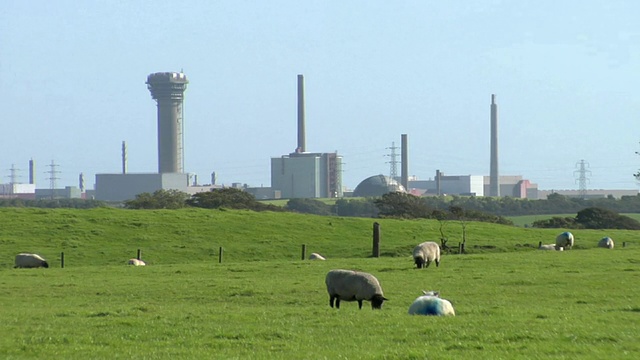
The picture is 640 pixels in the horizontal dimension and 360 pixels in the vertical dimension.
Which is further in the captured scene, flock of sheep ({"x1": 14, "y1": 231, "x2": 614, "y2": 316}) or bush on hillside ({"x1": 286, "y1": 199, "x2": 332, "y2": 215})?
bush on hillside ({"x1": 286, "y1": 199, "x2": 332, "y2": 215})

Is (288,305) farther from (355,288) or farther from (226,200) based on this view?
(226,200)

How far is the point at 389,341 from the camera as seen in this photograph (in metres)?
18.5

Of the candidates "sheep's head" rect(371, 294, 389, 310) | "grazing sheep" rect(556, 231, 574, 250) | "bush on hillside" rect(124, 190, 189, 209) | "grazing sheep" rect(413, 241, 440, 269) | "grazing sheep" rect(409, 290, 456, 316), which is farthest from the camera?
"bush on hillside" rect(124, 190, 189, 209)

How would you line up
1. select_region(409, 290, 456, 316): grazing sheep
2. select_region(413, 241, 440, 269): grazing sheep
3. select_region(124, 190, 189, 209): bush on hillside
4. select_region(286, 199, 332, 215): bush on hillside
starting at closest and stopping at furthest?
select_region(409, 290, 456, 316): grazing sheep, select_region(413, 241, 440, 269): grazing sheep, select_region(124, 190, 189, 209): bush on hillside, select_region(286, 199, 332, 215): bush on hillside

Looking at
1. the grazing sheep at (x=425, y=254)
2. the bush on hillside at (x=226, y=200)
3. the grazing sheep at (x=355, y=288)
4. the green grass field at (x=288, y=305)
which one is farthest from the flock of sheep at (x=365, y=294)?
the bush on hillside at (x=226, y=200)

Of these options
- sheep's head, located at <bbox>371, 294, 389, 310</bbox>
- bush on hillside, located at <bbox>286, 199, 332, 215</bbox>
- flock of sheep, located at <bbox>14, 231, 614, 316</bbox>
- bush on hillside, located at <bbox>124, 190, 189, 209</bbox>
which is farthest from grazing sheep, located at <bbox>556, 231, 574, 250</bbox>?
bush on hillside, located at <bbox>286, 199, 332, 215</bbox>

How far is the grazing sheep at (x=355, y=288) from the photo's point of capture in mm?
25609

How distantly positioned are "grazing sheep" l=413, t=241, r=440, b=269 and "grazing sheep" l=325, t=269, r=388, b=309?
56.1 ft

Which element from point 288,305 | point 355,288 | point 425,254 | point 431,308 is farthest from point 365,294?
point 425,254

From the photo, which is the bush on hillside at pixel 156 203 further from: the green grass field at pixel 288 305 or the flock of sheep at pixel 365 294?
the flock of sheep at pixel 365 294

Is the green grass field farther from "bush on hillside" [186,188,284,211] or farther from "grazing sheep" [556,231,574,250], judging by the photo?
"bush on hillside" [186,188,284,211]

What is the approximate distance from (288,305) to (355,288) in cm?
A: 340

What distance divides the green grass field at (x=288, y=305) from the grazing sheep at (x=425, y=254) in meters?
0.51

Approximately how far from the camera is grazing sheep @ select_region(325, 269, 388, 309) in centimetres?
2561
